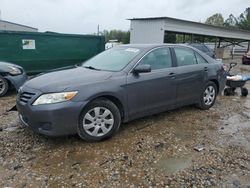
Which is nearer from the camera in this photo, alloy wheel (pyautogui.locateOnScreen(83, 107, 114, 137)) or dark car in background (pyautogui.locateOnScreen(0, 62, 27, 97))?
alloy wheel (pyautogui.locateOnScreen(83, 107, 114, 137))

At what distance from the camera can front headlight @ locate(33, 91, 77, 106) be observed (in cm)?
332

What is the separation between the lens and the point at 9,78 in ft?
21.2

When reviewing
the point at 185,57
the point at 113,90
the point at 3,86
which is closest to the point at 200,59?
the point at 185,57

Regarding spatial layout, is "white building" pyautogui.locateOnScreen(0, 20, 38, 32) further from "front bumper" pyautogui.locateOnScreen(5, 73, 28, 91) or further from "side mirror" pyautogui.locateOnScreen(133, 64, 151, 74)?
"side mirror" pyautogui.locateOnScreen(133, 64, 151, 74)

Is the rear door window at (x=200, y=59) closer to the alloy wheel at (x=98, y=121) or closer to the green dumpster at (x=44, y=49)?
the alloy wheel at (x=98, y=121)

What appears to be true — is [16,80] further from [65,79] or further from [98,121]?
[98,121]

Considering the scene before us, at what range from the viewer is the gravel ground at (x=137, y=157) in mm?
2855

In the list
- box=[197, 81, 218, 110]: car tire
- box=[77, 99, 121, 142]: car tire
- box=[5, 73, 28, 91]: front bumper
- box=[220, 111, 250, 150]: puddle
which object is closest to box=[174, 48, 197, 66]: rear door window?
box=[197, 81, 218, 110]: car tire

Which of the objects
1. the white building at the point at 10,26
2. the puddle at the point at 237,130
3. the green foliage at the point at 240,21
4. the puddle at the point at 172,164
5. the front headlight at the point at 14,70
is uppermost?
the green foliage at the point at 240,21

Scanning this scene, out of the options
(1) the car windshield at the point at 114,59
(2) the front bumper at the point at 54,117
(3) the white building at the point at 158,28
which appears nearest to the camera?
(2) the front bumper at the point at 54,117

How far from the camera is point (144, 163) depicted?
3.22m

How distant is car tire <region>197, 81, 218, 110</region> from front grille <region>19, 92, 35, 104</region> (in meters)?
3.52

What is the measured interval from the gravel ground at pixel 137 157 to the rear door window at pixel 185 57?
3.85 ft

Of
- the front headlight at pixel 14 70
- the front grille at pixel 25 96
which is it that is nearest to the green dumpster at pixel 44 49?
the front headlight at pixel 14 70
